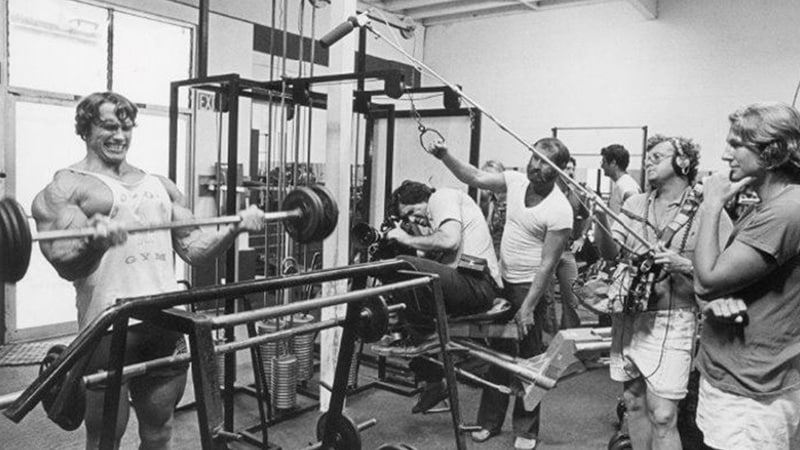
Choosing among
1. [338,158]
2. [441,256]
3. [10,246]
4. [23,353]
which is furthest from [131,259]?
[23,353]

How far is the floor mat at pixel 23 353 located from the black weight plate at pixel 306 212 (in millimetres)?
2752

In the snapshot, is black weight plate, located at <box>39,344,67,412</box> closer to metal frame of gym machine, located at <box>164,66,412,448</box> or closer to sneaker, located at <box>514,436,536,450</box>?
metal frame of gym machine, located at <box>164,66,412,448</box>

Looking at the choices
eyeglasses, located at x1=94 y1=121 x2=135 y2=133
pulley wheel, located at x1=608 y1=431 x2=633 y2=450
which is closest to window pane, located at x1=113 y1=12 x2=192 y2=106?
eyeglasses, located at x1=94 y1=121 x2=135 y2=133

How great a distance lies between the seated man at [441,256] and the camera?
2.72m

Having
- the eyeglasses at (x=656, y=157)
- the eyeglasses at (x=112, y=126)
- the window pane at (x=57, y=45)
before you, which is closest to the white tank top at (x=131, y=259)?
the eyeglasses at (x=112, y=126)

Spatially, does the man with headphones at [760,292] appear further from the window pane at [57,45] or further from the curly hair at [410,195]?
the window pane at [57,45]

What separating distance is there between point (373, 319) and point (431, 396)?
1420mm

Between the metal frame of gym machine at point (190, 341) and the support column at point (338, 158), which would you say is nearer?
the metal frame of gym machine at point (190, 341)

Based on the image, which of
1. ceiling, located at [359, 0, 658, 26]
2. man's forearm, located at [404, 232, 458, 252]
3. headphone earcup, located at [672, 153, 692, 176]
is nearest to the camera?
headphone earcup, located at [672, 153, 692, 176]

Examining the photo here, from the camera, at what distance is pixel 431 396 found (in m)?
3.27

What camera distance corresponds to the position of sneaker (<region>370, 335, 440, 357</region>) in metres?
2.73

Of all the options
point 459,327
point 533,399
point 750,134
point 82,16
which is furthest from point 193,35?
point 750,134

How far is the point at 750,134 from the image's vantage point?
1.70 meters

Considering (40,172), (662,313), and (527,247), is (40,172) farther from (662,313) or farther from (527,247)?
(662,313)
